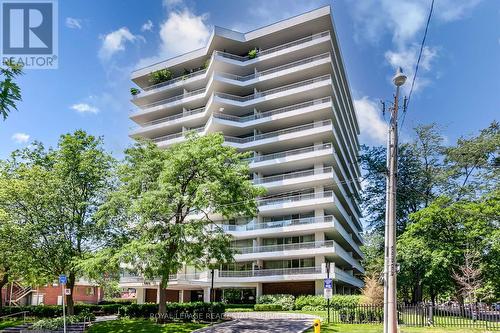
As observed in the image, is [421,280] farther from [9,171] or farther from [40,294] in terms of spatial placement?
[40,294]

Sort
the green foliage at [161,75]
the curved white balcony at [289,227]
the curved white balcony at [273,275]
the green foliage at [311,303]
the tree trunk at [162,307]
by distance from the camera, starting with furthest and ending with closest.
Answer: the green foliage at [161,75], the curved white balcony at [289,227], the curved white balcony at [273,275], the green foliage at [311,303], the tree trunk at [162,307]

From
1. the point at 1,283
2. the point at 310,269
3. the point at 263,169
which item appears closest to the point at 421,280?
the point at 310,269

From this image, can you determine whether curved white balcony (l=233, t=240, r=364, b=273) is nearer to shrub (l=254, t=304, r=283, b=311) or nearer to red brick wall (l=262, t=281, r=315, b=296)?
red brick wall (l=262, t=281, r=315, b=296)

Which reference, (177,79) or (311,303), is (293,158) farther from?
(177,79)

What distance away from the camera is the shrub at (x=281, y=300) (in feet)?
130

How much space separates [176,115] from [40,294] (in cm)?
3336

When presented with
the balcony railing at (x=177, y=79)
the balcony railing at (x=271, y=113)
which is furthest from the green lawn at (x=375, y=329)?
the balcony railing at (x=177, y=79)

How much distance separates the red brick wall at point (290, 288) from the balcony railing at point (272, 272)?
94.9 inches

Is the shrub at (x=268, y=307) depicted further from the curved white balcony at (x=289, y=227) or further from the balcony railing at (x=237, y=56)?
the balcony railing at (x=237, y=56)

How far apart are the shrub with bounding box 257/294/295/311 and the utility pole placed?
87.6 feet

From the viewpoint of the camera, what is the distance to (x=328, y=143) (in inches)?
1873

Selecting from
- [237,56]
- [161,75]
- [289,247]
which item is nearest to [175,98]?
[161,75]

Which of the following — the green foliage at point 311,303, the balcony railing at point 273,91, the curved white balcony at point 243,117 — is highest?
the balcony railing at point 273,91

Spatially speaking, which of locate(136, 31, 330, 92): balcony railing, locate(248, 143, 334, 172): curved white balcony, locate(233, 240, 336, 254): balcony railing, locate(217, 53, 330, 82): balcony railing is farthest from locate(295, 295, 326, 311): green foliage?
locate(136, 31, 330, 92): balcony railing
